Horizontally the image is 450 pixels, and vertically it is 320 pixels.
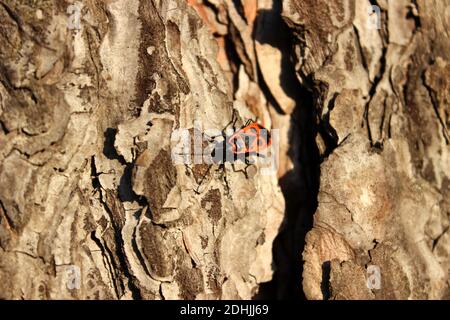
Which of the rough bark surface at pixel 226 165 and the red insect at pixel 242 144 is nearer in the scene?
the rough bark surface at pixel 226 165

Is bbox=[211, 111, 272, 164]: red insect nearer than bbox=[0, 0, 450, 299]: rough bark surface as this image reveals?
No

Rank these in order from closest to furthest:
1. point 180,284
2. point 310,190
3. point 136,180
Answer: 1. point 136,180
2. point 180,284
3. point 310,190

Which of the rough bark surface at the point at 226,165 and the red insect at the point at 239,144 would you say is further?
the red insect at the point at 239,144

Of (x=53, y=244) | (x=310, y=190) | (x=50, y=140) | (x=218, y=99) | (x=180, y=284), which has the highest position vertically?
(x=218, y=99)

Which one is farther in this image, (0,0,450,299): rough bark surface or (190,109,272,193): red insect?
(190,109,272,193): red insect

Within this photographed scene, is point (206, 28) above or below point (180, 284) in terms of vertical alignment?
above

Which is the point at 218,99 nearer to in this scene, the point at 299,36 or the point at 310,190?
the point at 299,36

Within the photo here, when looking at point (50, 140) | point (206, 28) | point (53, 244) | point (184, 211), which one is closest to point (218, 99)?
point (206, 28)

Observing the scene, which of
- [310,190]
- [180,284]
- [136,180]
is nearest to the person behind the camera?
[136,180]
